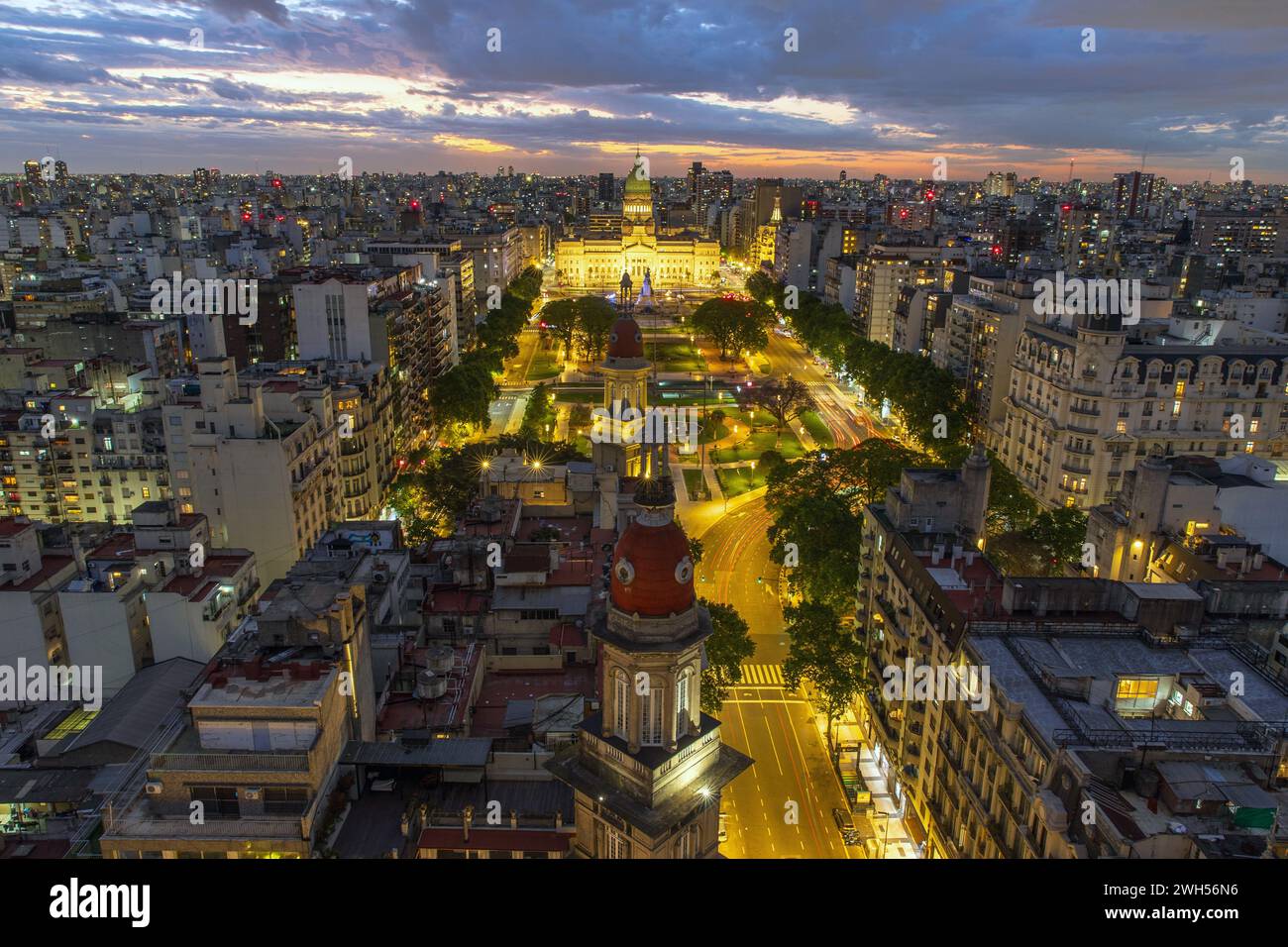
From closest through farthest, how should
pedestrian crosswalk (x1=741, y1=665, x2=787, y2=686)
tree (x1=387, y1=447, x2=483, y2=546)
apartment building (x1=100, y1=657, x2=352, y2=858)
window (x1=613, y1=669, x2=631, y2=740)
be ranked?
window (x1=613, y1=669, x2=631, y2=740) → apartment building (x1=100, y1=657, x2=352, y2=858) → pedestrian crosswalk (x1=741, y1=665, x2=787, y2=686) → tree (x1=387, y1=447, x2=483, y2=546)

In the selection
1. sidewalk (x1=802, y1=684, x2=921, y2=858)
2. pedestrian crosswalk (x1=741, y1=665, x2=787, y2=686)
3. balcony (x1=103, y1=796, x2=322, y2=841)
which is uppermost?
balcony (x1=103, y1=796, x2=322, y2=841)

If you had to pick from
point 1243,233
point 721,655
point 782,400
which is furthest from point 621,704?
point 1243,233

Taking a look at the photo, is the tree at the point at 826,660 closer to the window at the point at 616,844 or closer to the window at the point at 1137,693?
the window at the point at 1137,693

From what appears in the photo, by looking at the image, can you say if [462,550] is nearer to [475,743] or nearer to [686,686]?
[475,743]

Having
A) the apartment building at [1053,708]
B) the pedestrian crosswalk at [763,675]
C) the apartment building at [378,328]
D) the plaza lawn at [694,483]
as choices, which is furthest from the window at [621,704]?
the apartment building at [378,328]

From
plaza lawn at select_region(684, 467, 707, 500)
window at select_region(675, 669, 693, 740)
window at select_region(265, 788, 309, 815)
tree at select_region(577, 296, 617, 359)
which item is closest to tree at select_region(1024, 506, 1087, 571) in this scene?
plaza lawn at select_region(684, 467, 707, 500)

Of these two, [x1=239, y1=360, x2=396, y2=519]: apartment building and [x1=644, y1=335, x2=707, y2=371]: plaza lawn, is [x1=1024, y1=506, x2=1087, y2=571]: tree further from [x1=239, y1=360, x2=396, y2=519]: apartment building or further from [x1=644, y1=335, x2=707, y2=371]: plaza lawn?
[x1=644, y1=335, x2=707, y2=371]: plaza lawn
